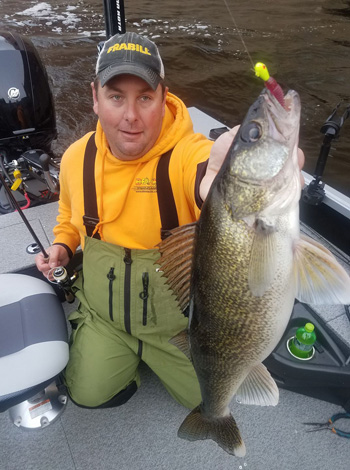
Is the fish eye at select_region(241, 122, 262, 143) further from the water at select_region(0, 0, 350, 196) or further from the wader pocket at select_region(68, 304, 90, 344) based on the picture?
the water at select_region(0, 0, 350, 196)

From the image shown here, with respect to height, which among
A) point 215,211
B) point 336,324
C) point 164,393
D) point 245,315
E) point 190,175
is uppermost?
point 215,211

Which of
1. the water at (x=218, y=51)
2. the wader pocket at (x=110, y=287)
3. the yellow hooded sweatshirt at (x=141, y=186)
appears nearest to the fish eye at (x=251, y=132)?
the yellow hooded sweatshirt at (x=141, y=186)

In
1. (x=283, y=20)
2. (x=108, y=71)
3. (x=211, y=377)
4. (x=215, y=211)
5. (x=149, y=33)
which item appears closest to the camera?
(x=215, y=211)

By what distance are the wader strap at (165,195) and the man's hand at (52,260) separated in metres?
0.89

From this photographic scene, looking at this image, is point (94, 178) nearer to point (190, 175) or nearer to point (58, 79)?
point (190, 175)

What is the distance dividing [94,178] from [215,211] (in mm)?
1144

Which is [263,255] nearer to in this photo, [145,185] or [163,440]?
[145,185]

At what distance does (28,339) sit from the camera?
86.6 inches

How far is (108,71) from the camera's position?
2.07 m

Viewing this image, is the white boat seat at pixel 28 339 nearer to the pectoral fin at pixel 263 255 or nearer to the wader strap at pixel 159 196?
the wader strap at pixel 159 196

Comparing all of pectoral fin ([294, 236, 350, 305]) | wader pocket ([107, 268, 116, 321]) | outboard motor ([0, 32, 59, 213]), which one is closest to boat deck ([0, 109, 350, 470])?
wader pocket ([107, 268, 116, 321])

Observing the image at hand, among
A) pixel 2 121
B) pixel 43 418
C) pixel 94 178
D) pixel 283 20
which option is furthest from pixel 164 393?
pixel 283 20

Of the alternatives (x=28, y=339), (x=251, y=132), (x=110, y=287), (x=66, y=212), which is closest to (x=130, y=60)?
(x=251, y=132)

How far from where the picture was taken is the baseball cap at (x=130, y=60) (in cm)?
204
